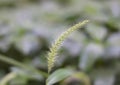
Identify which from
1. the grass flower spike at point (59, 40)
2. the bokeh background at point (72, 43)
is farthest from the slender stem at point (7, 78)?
the grass flower spike at point (59, 40)

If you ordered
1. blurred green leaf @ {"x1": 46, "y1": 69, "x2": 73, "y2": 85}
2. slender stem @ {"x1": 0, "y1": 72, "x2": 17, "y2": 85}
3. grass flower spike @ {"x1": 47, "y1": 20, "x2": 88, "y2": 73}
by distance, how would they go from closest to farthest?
1. grass flower spike @ {"x1": 47, "y1": 20, "x2": 88, "y2": 73}
2. blurred green leaf @ {"x1": 46, "y1": 69, "x2": 73, "y2": 85}
3. slender stem @ {"x1": 0, "y1": 72, "x2": 17, "y2": 85}

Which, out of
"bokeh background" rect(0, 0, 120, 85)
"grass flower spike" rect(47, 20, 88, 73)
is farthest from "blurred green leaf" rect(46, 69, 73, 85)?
"bokeh background" rect(0, 0, 120, 85)

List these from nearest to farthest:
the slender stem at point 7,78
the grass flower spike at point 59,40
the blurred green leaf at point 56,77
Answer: the grass flower spike at point 59,40 < the blurred green leaf at point 56,77 < the slender stem at point 7,78

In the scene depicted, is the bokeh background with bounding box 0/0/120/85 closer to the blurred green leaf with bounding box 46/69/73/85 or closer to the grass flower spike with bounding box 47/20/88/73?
the blurred green leaf with bounding box 46/69/73/85

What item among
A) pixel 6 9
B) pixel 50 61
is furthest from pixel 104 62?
pixel 6 9

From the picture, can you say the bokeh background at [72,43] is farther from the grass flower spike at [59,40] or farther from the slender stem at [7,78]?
the grass flower spike at [59,40]

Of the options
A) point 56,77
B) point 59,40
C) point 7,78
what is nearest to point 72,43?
point 7,78

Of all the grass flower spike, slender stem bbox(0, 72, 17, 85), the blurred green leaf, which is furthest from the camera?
slender stem bbox(0, 72, 17, 85)

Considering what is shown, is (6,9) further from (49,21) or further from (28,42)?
(28,42)
